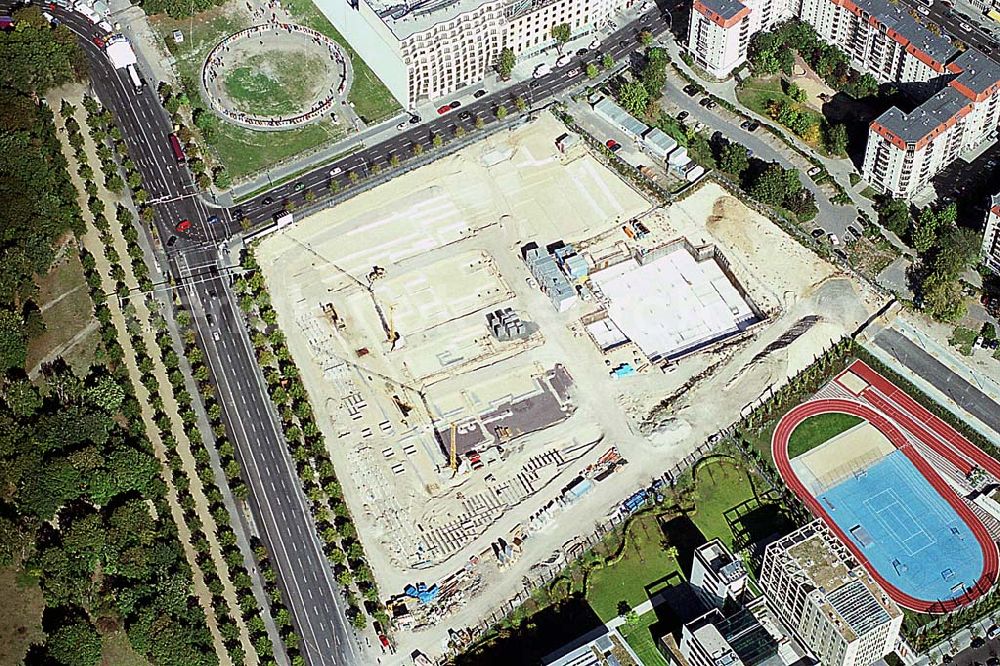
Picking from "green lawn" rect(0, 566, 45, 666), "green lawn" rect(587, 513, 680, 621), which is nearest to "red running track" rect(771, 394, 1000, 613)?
"green lawn" rect(587, 513, 680, 621)

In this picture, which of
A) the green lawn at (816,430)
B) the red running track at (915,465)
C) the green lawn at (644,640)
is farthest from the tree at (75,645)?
the green lawn at (816,430)

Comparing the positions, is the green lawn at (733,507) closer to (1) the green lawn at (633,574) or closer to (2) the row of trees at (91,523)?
(1) the green lawn at (633,574)

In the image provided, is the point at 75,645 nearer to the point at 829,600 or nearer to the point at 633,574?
the point at 633,574

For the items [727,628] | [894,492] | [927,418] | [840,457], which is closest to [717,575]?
[727,628]

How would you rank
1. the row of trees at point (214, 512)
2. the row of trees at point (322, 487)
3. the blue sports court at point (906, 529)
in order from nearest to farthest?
the row of trees at point (214, 512)
the blue sports court at point (906, 529)
the row of trees at point (322, 487)

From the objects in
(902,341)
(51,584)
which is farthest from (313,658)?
(902,341)
